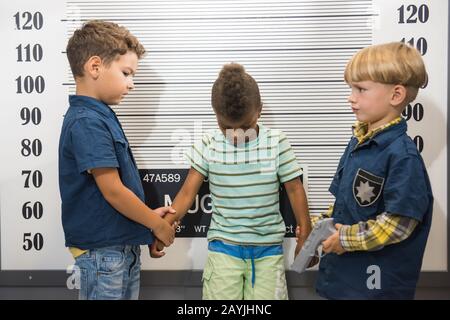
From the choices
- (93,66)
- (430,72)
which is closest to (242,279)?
(93,66)

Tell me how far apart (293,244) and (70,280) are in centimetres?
66

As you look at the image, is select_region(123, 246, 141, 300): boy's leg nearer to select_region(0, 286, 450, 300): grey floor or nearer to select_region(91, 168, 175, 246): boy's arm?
select_region(91, 168, 175, 246): boy's arm

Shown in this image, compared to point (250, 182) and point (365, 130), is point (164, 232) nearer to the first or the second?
point (250, 182)

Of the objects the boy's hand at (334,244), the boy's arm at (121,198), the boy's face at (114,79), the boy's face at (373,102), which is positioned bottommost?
the boy's hand at (334,244)

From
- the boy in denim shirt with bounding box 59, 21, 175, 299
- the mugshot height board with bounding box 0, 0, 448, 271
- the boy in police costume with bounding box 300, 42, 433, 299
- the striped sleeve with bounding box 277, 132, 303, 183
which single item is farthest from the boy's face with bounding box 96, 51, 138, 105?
the boy in police costume with bounding box 300, 42, 433, 299

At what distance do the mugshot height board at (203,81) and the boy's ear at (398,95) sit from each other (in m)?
0.25

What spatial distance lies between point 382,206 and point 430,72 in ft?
1.53

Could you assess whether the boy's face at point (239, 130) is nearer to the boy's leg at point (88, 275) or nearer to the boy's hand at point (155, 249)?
the boy's hand at point (155, 249)

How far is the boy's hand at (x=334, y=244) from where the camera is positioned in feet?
3.54

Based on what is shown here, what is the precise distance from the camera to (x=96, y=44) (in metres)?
1.13

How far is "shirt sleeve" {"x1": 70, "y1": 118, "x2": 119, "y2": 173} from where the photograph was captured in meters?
1.05

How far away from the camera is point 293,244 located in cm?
137

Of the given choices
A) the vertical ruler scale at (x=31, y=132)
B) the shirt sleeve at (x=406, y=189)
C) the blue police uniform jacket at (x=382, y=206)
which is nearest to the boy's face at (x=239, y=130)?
the blue police uniform jacket at (x=382, y=206)
